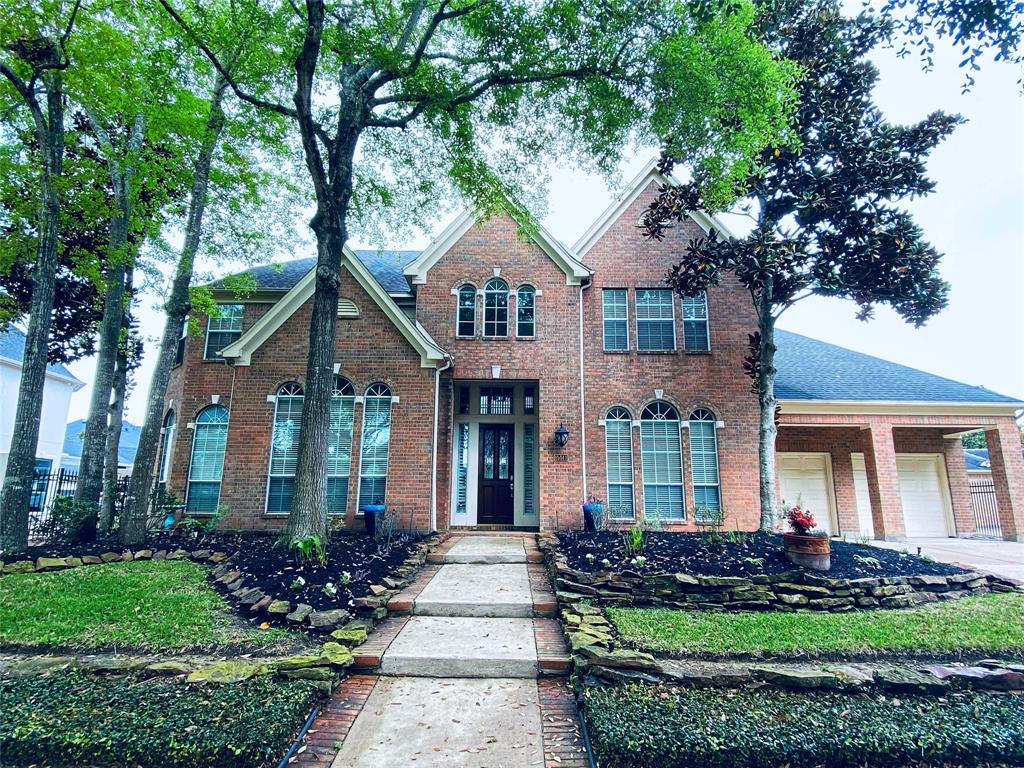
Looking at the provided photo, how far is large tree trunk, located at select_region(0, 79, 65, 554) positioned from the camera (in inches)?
291

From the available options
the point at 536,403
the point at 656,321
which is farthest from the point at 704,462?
the point at 536,403

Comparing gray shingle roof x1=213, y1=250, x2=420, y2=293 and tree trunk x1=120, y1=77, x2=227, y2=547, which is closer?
tree trunk x1=120, y1=77, x2=227, y2=547

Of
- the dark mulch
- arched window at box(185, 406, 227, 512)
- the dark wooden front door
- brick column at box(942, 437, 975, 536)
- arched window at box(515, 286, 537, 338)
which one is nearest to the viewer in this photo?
the dark mulch

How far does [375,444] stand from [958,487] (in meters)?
15.8

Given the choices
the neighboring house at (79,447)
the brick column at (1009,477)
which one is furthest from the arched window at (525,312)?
the neighboring house at (79,447)

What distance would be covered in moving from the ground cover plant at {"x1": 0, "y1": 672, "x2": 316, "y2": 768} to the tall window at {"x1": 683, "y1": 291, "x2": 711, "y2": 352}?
10365 mm

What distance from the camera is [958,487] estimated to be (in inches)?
526

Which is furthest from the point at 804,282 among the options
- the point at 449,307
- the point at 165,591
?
→ the point at 165,591

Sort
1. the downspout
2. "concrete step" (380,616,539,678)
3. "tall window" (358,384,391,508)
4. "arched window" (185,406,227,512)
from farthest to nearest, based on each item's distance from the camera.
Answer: "arched window" (185,406,227,512) → "tall window" (358,384,391,508) → the downspout → "concrete step" (380,616,539,678)

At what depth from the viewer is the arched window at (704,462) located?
428 inches

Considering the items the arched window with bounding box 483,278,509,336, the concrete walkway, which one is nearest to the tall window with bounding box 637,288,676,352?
the arched window with bounding box 483,278,509,336

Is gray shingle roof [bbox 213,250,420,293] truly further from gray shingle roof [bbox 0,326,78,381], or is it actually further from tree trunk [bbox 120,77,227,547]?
gray shingle roof [bbox 0,326,78,381]

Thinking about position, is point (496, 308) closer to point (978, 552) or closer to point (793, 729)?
point (793, 729)

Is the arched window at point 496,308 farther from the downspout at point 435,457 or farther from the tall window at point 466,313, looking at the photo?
the downspout at point 435,457
